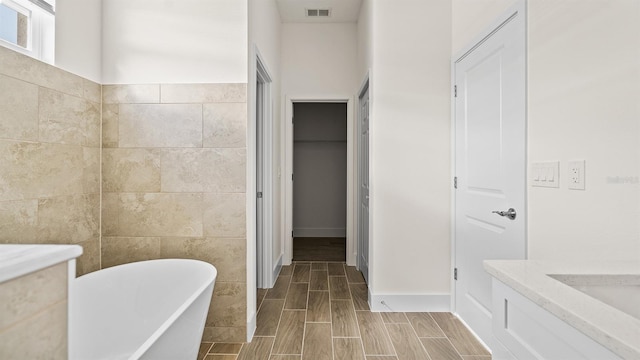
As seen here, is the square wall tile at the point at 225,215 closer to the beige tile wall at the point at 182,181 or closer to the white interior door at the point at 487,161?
the beige tile wall at the point at 182,181

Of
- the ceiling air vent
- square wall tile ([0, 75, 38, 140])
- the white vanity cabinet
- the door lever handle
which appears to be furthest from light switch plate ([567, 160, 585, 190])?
the ceiling air vent

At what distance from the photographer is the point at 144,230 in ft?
6.97

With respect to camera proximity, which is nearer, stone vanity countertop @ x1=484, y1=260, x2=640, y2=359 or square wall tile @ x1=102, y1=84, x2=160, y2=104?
stone vanity countertop @ x1=484, y1=260, x2=640, y2=359

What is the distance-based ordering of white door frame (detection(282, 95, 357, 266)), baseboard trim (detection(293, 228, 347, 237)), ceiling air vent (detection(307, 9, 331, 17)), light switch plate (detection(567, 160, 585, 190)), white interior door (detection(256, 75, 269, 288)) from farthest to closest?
baseboard trim (detection(293, 228, 347, 237)) → white door frame (detection(282, 95, 357, 266)) → ceiling air vent (detection(307, 9, 331, 17)) → white interior door (detection(256, 75, 269, 288)) → light switch plate (detection(567, 160, 585, 190))

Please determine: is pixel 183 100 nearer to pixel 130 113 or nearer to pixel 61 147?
pixel 130 113

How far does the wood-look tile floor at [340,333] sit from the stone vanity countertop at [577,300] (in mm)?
1295

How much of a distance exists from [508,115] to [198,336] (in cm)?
208

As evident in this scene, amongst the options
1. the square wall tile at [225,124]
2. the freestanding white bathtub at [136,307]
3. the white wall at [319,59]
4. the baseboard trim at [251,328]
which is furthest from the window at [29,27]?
the white wall at [319,59]

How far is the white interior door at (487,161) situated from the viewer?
177 cm

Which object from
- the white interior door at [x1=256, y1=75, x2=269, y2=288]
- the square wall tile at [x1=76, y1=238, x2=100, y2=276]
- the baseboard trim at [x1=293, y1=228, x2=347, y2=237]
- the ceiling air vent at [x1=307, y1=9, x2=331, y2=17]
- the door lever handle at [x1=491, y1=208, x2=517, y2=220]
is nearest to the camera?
the door lever handle at [x1=491, y1=208, x2=517, y2=220]

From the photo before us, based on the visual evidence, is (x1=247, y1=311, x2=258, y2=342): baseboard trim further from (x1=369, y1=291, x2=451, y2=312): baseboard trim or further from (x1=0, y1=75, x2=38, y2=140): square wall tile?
(x1=0, y1=75, x2=38, y2=140): square wall tile

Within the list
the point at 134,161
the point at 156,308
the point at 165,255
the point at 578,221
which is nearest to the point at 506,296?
the point at 578,221

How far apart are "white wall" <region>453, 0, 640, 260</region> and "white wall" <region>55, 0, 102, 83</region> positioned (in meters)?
2.59

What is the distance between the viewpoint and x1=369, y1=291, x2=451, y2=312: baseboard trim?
Answer: 2.63m
